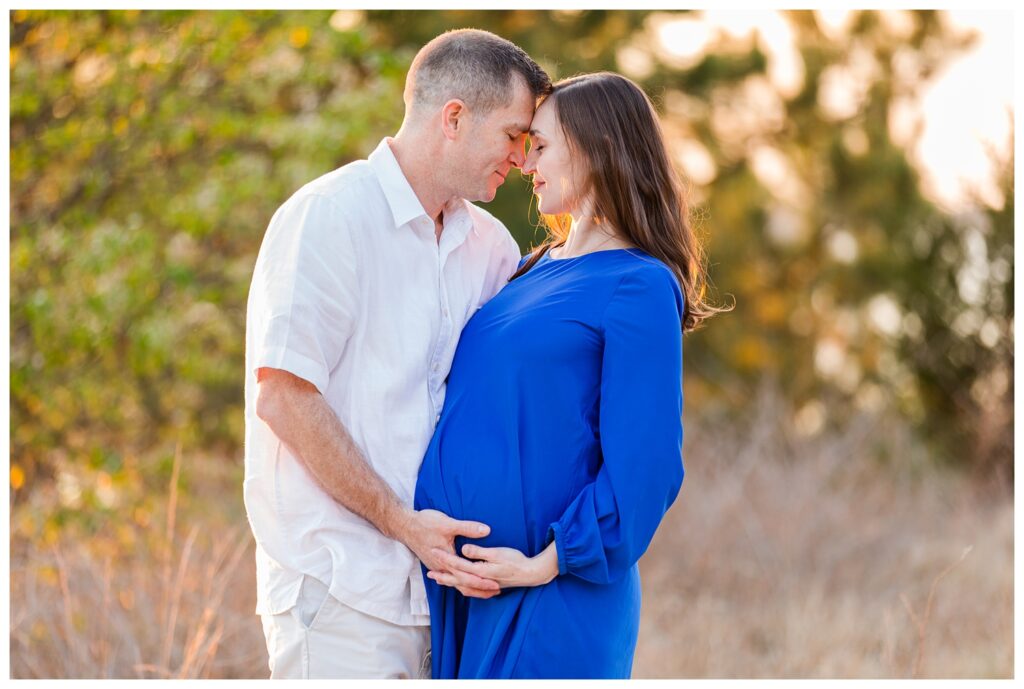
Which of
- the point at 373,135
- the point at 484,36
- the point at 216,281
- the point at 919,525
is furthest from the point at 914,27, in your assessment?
the point at 484,36

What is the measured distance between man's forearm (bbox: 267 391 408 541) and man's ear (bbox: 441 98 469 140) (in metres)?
0.76

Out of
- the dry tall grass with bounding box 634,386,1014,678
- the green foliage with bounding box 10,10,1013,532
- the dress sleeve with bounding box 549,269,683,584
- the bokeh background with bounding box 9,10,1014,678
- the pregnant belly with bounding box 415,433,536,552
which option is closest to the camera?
the dress sleeve with bounding box 549,269,683,584

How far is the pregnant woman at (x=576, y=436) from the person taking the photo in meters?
2.47

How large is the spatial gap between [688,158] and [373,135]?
706 centimetres

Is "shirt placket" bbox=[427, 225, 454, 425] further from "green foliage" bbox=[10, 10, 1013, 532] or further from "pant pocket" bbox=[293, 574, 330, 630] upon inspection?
"green foliage" bbox=[10, 10, 1013, 532]

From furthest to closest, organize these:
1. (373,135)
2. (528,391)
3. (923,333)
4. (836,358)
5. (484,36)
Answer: (836,358) < (923,333) < (373,135) < (484,36) < (528,391)

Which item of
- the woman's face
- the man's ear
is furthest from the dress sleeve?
the man's ear

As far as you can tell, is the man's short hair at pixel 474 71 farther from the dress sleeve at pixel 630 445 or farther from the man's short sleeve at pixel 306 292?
the dress sleeve at pixel 630 445

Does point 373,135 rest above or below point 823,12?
below

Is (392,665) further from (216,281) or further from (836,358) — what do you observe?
(836,358)

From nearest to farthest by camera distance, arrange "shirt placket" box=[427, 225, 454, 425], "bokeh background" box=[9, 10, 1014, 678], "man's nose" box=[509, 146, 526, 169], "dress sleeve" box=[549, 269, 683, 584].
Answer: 1. "dress sleeve" box=[549, 269, 683, 584]
2. "shirt placket" box=[427, 225, 454, 425]
3. "man's nose" box=[509, 146, 526, 169]
4. "bokeh background" box=[9, 10, 1014, 678]

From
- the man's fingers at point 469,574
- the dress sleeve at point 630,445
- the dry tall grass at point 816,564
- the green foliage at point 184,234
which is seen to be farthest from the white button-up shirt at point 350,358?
the dry tall grass at point 816,564

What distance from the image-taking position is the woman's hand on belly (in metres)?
2.51

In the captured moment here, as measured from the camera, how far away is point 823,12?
1395cm
